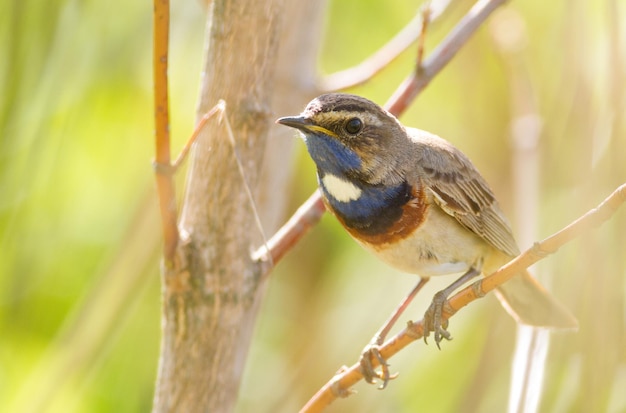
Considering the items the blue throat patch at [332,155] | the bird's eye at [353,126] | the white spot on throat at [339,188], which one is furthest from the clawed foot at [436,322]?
the bird's eye at [353,126]

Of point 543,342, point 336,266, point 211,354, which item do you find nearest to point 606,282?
point 543,342

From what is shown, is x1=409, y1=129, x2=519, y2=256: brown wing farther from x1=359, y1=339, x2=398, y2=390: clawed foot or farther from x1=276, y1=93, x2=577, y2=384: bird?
x1=359, y1=339, x2=398, y2=390: clawed foot

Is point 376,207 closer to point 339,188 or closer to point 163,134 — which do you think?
point 339,188

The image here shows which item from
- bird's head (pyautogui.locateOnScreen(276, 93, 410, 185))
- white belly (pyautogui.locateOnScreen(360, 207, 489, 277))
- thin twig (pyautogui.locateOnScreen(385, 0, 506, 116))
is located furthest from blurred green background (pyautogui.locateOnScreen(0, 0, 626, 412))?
bird's head (pyautogui.locateOnScreen(276, 93, 410, 185))

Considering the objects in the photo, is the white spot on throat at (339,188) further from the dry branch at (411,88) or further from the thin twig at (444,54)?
the thin twig at (444,54)

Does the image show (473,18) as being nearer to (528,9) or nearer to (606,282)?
(606,282)
